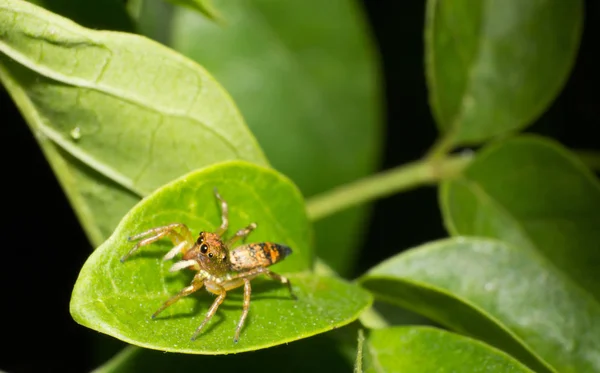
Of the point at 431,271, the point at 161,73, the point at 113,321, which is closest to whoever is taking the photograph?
the point at 113,321

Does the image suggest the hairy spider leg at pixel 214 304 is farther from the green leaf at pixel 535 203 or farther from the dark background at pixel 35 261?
the green leaf at pixel 535 203

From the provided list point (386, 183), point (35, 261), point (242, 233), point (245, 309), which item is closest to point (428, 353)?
point (245, 309)

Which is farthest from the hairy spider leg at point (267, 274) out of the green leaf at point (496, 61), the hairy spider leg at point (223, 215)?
the green leaf at point (496, 61)

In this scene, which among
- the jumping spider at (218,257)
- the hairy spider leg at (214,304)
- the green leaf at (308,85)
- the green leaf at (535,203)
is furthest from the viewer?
the green leaf at (308,85)

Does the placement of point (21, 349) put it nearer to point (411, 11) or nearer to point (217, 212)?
point (217, 212)

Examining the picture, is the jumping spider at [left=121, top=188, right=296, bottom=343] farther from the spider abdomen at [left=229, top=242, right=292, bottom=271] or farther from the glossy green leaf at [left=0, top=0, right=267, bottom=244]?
the glossy green leaf at [left=0, top=0, right=267, bottom=244]

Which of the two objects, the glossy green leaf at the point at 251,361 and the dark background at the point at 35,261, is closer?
the glossy green leaf at the point at 251,361

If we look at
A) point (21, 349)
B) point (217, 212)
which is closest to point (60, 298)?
point (21, 349)
